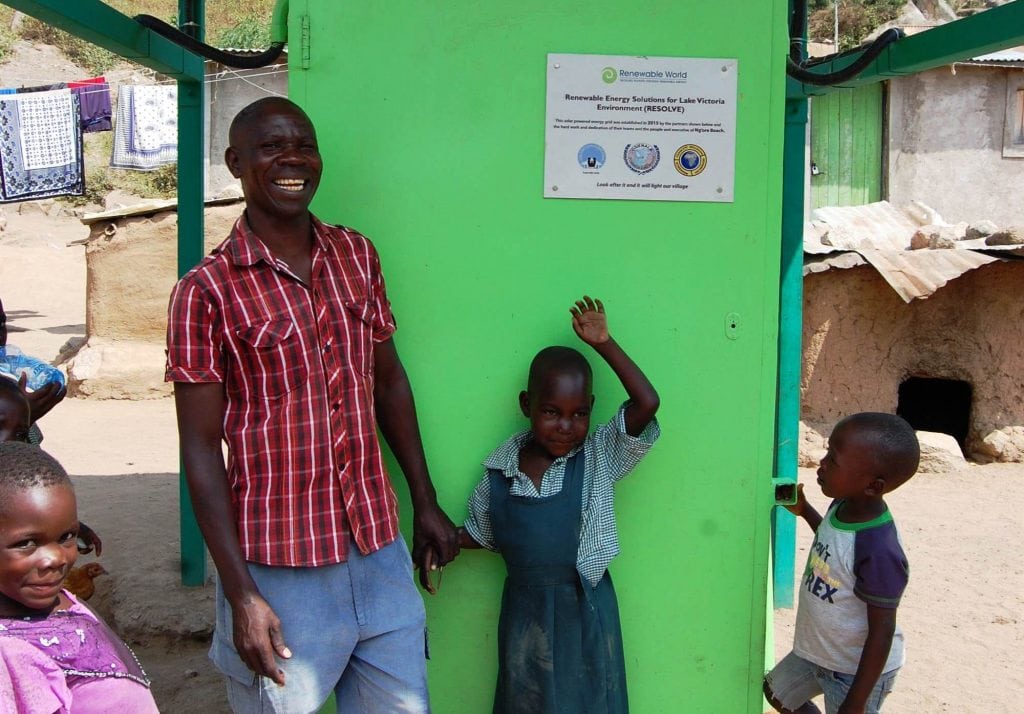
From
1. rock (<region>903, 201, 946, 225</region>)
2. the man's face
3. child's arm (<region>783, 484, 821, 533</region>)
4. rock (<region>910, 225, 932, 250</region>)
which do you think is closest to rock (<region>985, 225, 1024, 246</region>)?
rock (<region>910, 225, 932, 250</region>)

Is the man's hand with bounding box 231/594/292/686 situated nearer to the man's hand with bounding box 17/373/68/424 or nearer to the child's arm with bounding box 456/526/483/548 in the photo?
the child's arm with bounding box 456/526/483/548

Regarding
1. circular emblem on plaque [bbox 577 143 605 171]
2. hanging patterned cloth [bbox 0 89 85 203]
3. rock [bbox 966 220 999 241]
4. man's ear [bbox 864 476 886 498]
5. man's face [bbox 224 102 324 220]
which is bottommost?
man's ear [bbox 864 476 886 498]

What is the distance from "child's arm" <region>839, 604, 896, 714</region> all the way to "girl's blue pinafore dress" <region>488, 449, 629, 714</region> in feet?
2.05

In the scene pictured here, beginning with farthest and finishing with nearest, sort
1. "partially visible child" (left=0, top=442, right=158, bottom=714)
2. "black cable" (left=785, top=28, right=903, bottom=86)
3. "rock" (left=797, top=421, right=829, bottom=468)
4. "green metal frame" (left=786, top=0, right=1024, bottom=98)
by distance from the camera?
"rock" (left=797, top=421, right=829, bottom=468) < "black cable" (left=785, top=28, right=903, bottom=86) < "green metal frame" (left=786, top=0, right=1024, bottom=98) < "partially visible child" (left=0, top=442, right=158, bottom=714)

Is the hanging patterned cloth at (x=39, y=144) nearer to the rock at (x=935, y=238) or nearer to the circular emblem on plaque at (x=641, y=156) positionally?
the rock at (x=935, y=238)

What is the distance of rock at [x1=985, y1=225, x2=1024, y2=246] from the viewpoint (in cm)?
687

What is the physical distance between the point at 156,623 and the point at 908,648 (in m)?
3.28

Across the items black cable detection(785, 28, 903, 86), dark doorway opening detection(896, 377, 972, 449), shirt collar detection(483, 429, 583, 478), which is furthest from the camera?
dark doorway opening detection(896, 377, 972, 449)

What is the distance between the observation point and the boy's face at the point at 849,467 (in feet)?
8.36

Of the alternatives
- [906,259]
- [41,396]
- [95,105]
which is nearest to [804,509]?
[41,396]

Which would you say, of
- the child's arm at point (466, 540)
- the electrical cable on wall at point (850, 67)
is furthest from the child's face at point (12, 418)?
the electrical cable on wall at point (850, 67)

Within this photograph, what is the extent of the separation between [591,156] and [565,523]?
96 cm

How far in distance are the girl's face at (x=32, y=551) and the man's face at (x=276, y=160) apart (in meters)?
0.74

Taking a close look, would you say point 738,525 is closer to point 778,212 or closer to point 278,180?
point 778,212
